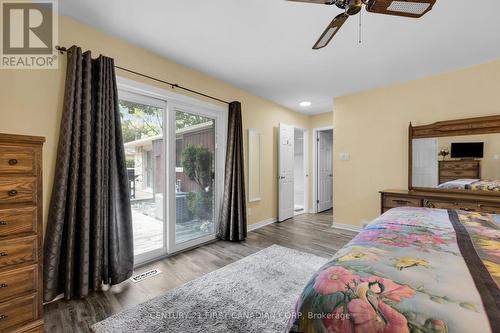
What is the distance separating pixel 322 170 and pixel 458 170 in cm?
288

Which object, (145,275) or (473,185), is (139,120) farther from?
(473,185)

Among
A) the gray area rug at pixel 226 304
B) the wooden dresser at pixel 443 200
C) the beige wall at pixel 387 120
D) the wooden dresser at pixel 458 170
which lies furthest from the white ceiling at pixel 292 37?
the gray area rug at pixel 226 304

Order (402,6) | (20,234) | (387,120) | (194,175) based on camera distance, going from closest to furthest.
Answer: (402,6) → (20,234) → (194,175) → (387,120)

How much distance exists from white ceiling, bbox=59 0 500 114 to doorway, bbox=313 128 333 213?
2263 millimetres

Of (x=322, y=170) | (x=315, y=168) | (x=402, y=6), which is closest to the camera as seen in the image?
(x=402, y=6)

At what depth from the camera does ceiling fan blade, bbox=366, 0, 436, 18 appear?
1299 mm

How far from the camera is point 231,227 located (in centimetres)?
347

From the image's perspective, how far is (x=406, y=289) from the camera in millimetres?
765

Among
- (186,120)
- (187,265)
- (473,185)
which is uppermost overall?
(186,120)

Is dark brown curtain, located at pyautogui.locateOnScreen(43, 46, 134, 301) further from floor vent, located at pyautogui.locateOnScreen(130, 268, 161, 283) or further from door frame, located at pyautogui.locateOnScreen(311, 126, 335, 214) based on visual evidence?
door frame, located at pyautogui.locateOnScreen(311, 126, 335, 214)

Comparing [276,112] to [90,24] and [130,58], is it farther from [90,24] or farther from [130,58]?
[90,24]

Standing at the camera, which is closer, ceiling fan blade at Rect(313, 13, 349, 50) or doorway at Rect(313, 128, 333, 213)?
ceiling fan blade at Rect(313, 13, 349, 50)

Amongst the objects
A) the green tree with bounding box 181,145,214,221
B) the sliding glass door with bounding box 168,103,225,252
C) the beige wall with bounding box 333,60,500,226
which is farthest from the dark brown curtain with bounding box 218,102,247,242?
the beige wall with bounding box 333,60,500,226

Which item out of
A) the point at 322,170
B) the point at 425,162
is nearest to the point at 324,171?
the point at 322,170
